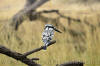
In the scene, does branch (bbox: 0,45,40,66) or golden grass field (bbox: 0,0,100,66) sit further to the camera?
golden grass field (bbox: 0,0,100,66)

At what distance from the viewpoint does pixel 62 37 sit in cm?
444

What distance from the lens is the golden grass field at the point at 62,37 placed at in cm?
388

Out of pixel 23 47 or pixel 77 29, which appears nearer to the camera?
pixel 23 47

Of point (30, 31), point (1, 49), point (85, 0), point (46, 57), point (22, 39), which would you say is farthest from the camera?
point (85, 0)

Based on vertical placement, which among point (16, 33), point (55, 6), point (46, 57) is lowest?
point (46, 57)

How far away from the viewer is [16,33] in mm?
4785

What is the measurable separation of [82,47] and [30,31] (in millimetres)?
879

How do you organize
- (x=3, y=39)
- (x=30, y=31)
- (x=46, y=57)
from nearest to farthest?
1. (x=46, y=57)
2. (x=3, y=39)
3. (x=30, y=31)

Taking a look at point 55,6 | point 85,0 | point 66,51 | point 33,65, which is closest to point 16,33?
point 66,51

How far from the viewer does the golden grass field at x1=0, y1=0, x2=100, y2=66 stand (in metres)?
3.88

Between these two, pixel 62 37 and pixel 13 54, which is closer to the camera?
pixel 13 54

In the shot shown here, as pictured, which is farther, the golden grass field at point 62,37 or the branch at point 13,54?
the golden grass field at point 62,37

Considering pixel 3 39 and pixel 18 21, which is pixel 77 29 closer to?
pixel 18 21

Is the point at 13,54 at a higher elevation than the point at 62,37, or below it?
below
